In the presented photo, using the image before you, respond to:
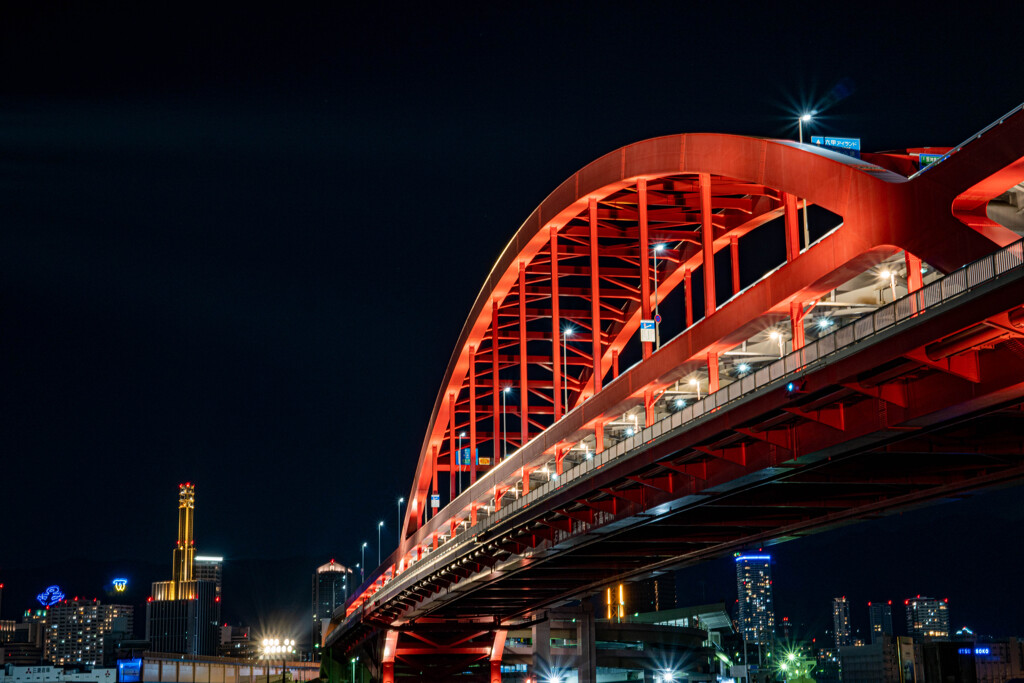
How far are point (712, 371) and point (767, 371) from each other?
593 centimetres

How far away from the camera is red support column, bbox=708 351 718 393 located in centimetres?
3145

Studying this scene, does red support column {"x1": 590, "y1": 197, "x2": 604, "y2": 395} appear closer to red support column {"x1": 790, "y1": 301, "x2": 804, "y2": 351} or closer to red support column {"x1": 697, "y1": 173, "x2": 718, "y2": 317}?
red support column {"x1": 697, "y1": 173, "x2": 718, "y2": 317}

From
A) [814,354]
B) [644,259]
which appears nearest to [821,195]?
[814,354]

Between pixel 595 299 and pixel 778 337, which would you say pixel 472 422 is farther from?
pixel 778 337

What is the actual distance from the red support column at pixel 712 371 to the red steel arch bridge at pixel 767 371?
0.32ft

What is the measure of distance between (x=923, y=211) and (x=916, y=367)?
357cm

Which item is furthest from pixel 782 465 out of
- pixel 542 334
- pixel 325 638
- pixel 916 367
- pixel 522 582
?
pixel 325 638

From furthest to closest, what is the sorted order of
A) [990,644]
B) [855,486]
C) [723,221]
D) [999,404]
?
[990,644]
[723,221]
[855,486]
[999,404]

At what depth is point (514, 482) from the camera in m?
51.4

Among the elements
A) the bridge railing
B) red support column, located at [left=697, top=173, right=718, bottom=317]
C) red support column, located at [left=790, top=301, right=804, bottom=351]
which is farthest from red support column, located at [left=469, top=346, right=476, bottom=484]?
red support column, located at [left=790, top=301, right=804, bottom=351]

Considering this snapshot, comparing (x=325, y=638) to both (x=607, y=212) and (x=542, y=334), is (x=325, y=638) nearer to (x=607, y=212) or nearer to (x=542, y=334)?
(x=542, y=334)

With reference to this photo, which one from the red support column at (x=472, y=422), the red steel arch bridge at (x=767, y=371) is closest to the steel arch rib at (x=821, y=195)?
the red steel arch bridge at (x=767, y=371)

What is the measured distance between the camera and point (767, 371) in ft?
86.3

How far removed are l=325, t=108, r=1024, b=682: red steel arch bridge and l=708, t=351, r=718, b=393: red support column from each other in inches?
3.8
